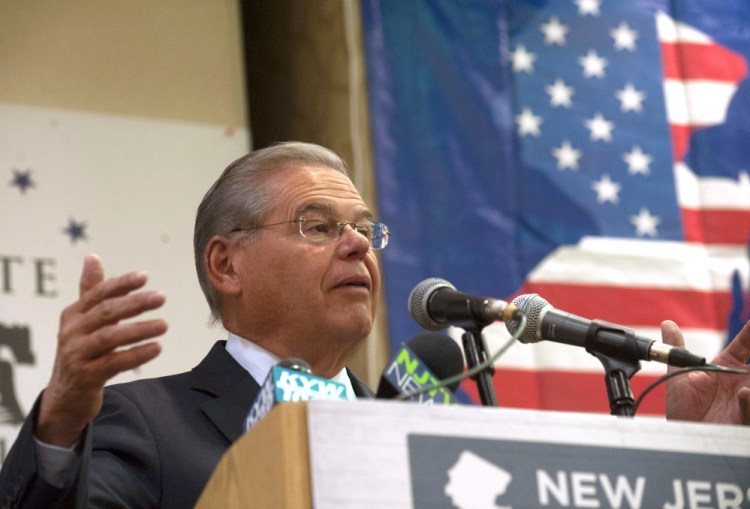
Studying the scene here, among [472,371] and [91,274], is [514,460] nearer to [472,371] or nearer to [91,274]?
[472,371]

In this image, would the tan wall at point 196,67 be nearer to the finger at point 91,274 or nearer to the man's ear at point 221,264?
the man's ear at point 221,264

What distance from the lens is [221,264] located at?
10.1ft

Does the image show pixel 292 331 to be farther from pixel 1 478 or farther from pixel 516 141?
pixel 516 141

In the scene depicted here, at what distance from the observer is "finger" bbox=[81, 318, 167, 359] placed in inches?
70.1

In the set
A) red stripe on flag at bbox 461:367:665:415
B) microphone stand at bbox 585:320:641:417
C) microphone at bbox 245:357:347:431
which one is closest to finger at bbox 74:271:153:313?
microphone at bbox 245:357:347:431

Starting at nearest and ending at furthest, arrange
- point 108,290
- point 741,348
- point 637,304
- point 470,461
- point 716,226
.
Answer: point 470,461 → point 108,290 → point 741,348 → point 637,304 → point 716,226

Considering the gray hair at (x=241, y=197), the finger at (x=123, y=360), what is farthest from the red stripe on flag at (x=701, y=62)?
the finger at (x=123, y=360)

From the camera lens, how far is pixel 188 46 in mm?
5066

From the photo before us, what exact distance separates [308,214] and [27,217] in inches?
69.9

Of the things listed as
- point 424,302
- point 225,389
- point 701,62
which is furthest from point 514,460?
point 701,62

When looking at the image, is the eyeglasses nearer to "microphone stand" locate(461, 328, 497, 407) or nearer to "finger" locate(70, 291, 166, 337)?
"microphone stand" locate(461, 328, 497, 407)

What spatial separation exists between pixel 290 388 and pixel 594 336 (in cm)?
59

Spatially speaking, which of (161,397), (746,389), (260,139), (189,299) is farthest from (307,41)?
(746,389)

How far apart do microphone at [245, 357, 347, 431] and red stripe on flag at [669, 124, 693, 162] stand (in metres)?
4.00
